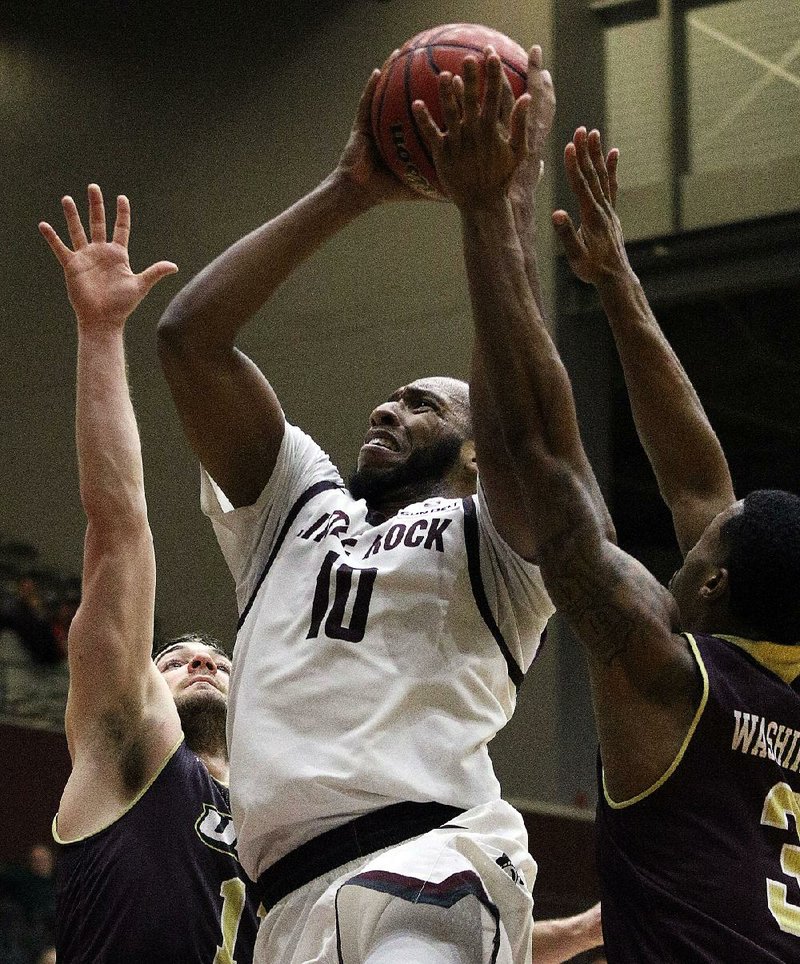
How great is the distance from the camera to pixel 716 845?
2.62 metres

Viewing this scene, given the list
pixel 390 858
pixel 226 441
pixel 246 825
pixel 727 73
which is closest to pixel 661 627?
pixel 390 858

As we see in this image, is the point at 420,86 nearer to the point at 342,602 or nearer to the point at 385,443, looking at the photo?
the point at 385,443

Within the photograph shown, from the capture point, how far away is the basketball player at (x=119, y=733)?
400 centimetres

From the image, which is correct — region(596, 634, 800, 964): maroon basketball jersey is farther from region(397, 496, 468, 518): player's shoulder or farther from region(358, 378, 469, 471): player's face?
region(358, 378, 469, 471): player's face

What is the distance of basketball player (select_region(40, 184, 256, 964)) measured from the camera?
157 inches

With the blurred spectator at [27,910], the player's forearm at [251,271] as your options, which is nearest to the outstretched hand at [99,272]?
the player's forearm at [251,271]

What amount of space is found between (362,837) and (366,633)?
454 millimetres

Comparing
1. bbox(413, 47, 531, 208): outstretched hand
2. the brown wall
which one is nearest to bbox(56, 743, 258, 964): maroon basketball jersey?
bbox(413, 47, 531, 208): outstretched hand

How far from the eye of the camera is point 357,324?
13.6 m

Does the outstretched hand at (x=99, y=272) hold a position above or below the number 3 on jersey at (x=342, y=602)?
above

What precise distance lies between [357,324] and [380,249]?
28.1 inches

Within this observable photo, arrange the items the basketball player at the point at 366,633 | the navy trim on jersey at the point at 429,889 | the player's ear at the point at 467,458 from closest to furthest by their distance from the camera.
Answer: the navy trim on jersey at the point at 429,889, the basketball player at the point at 366,633, the player's ear at the point at 467,458

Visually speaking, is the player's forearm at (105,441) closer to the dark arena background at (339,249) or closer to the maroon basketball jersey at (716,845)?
the maroon basketball jersey at (716,845)

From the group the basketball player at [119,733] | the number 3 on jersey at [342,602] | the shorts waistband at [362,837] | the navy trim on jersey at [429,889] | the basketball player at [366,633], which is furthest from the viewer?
the basketball player at [119,733]
